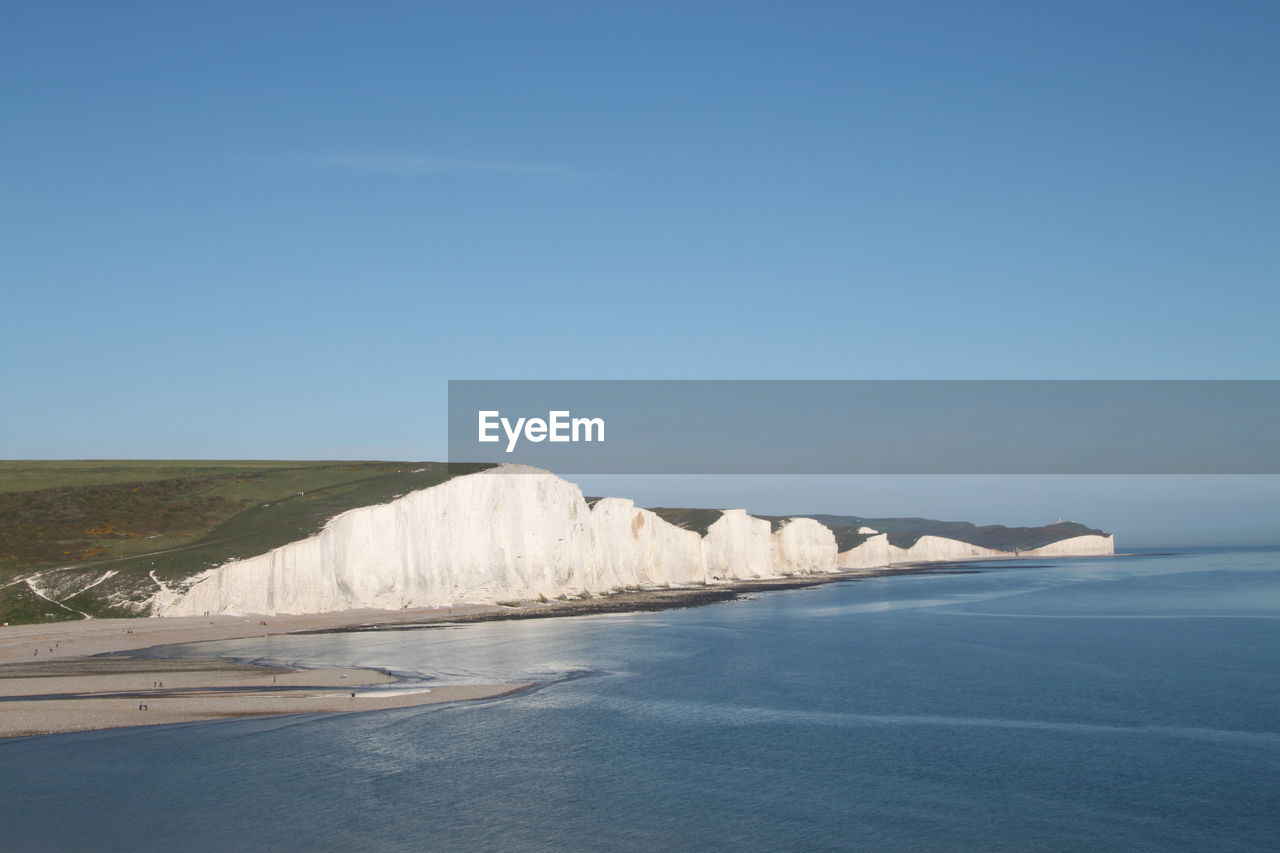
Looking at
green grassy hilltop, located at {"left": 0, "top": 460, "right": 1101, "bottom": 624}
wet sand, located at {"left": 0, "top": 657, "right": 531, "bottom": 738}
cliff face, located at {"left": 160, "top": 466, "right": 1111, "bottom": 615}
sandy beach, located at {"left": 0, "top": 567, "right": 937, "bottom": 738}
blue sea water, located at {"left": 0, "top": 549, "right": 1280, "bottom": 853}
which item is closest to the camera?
blue sea water, located at {"left": 0, "top": 549, "right": 1280, "bottom": 853}

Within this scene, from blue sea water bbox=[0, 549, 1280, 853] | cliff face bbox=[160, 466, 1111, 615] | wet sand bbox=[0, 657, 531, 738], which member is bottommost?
blue sea water bbox=[0, 549, 1280, 853]

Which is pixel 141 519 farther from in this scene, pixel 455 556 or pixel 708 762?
pixel 708 762

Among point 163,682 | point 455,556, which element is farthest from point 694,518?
point 163,682

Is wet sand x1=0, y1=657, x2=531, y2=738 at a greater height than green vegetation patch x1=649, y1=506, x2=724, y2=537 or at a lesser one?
lesser

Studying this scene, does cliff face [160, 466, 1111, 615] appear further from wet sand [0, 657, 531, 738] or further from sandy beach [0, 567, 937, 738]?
wet sand [0, 657, 531, 738]

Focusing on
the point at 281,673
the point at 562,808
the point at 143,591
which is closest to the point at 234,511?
the point at 143,591

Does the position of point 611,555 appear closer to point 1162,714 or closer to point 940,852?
point 1162,714

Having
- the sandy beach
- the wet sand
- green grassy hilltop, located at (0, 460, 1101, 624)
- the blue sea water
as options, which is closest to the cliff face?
green grassy hilltop, located at (0, 460, 1101, 624)
